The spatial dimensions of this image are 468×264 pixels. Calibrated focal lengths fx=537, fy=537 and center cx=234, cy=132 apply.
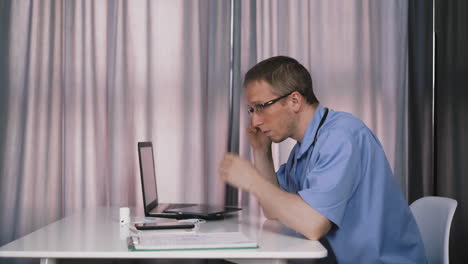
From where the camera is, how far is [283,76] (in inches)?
78.4

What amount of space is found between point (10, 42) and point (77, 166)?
2.89 feet

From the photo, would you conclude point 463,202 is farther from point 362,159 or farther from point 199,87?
point 199,87

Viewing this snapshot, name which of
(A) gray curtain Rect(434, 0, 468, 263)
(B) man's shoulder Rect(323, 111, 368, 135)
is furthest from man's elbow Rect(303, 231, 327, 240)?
(A) gray curtain Rect(434, 0, 468, 263)

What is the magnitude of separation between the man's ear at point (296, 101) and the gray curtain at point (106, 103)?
1.30 meters

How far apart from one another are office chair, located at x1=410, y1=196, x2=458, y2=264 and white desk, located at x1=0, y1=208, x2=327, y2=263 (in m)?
0.48

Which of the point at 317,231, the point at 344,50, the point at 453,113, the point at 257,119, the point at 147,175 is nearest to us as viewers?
the point at 317,231

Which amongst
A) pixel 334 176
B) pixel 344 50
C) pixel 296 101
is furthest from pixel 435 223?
pixel 344 50

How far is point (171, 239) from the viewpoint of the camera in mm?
1625

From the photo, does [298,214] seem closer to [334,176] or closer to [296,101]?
[334,176]

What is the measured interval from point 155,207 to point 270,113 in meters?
0.80

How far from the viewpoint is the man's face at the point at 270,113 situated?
200 cm

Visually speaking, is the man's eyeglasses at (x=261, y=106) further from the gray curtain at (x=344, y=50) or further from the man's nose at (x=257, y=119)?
the gray curtain at (x=344, y=50)

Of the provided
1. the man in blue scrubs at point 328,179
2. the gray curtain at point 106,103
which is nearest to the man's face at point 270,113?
the man in blue scrubs at point 328,179

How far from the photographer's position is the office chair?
181 centimetres
